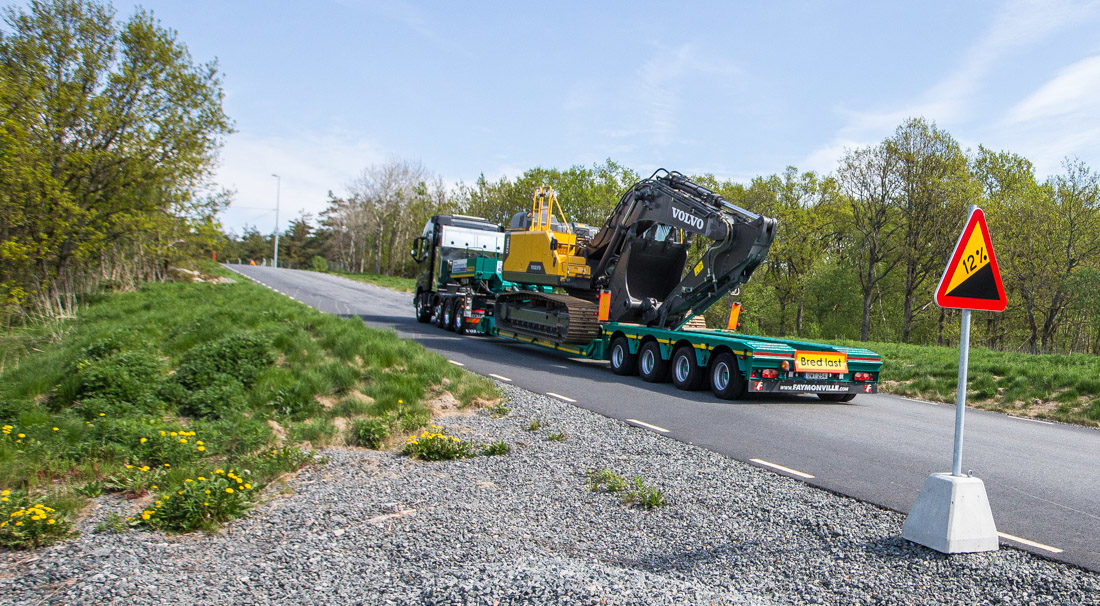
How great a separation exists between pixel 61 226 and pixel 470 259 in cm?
1027

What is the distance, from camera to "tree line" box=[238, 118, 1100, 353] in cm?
3072

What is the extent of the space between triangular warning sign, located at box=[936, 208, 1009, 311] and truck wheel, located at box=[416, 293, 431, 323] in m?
19.7

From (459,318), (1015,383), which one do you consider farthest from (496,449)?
(459,318)

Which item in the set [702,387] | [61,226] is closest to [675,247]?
[702,387]

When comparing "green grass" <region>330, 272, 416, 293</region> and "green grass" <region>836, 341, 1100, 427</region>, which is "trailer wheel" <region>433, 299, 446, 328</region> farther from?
"green grass" <region>330, 272, 416, 293</region>

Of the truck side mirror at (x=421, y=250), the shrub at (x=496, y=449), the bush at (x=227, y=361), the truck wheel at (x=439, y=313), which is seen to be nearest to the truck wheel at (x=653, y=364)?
the shrub at (x=496, y=449)

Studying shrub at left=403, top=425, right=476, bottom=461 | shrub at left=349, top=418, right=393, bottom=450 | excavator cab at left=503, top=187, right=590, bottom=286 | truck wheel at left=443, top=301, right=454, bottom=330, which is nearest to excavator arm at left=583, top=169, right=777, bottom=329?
excavator cab at left=503, top=187, right=590, bottom=286

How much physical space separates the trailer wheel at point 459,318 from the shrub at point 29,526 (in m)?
15.9

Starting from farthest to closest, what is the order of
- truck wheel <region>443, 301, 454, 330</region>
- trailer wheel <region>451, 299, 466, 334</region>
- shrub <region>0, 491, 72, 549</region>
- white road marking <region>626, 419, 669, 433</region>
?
1. truck wheel <region>443, 301, 454, 330</region>
2. trailer wheel <region>451, 299, 466, 334</region>
3. white road marking <region>626, 419, 669, 433</region>
4. shrub <region>0, 491, 72, 549</region>

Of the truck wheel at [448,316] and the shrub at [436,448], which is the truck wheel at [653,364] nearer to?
the shrub at [436,448]

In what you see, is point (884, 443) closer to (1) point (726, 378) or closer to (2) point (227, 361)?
(1) point (726, 378)

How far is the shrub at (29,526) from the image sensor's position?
432cm

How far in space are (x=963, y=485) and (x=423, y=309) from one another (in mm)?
20603

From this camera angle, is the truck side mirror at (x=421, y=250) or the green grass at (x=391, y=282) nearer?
the truck side mirror at (x=421, y=250)
